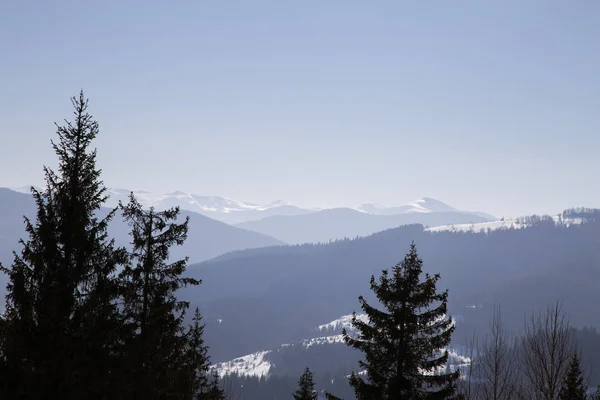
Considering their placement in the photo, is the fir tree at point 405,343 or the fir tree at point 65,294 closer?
the fir tree at point 65,294

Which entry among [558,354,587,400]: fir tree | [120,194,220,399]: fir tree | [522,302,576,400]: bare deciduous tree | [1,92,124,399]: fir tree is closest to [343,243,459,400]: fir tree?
[522,302,576,400]: bare deciduous tree

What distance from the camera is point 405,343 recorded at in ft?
59.4

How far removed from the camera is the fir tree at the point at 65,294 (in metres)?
12.6

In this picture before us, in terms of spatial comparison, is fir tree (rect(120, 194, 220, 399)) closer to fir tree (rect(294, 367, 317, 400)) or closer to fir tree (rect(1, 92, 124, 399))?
fir tree (rect(1, 92, 124, 399))

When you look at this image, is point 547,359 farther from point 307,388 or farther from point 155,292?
point 155,292

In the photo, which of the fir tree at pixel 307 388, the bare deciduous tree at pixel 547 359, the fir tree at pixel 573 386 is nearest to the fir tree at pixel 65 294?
the bare deciduous tree at pixel 547 359

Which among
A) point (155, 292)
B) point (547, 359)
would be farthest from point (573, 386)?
point (155, 292)

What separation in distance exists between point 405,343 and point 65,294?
1109 cm

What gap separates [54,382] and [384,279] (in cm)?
1104

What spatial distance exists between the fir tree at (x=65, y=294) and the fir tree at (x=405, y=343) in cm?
844

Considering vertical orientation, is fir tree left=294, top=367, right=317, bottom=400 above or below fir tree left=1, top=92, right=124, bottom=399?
below

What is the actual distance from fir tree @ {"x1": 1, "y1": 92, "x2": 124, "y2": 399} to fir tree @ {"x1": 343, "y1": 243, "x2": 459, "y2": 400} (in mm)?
8440

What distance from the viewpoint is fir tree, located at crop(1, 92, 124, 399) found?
12.6m

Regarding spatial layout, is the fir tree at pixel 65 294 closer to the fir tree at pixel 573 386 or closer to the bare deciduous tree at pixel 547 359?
the bare deciduous tree at pixel 547 359
